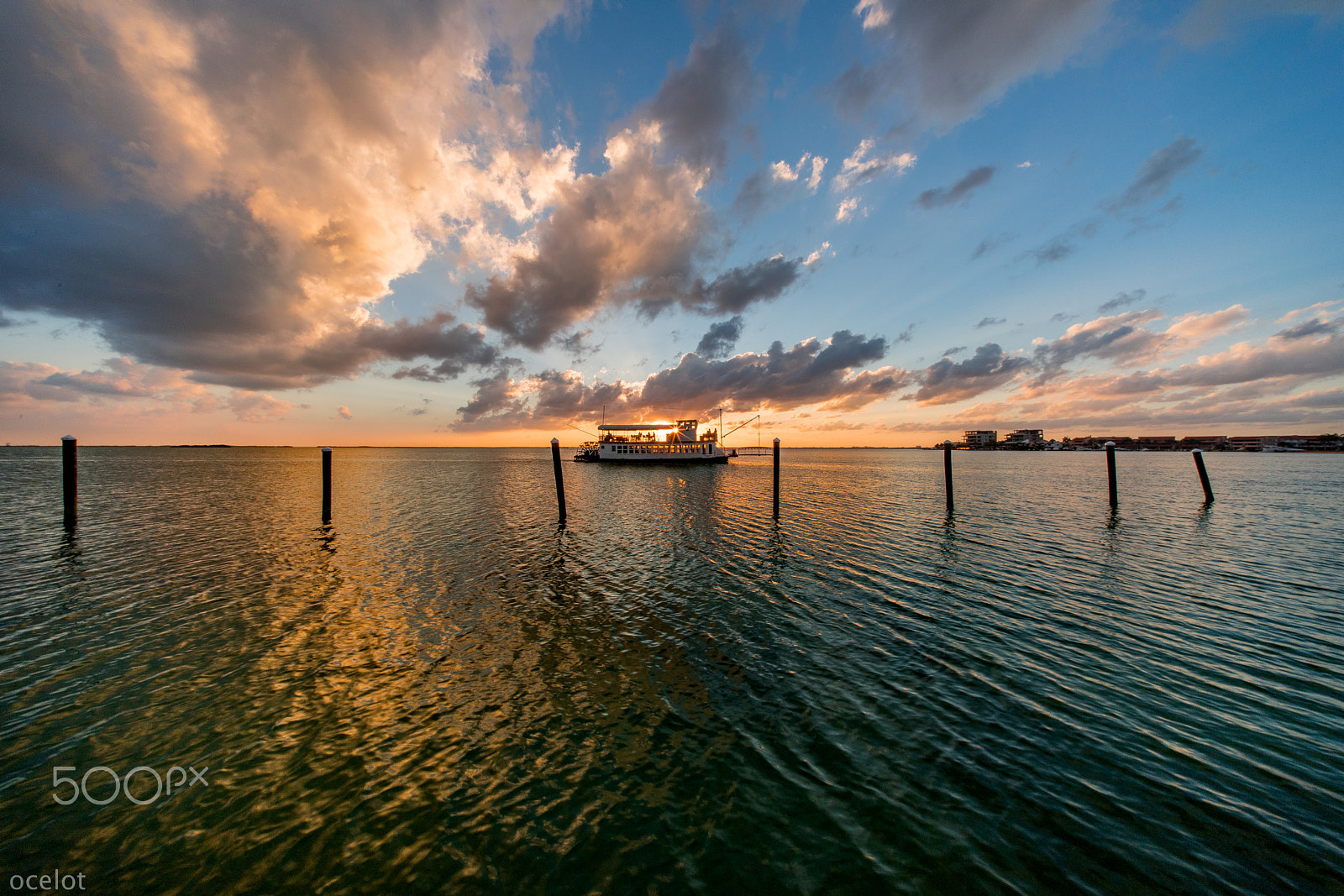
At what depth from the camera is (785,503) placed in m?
34.6

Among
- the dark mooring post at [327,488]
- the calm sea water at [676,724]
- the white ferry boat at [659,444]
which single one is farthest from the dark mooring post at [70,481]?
the white ferry boat at [659,444]

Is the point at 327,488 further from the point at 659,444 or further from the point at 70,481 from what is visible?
the point at 659,444

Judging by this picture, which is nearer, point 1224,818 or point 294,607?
point 1224,818

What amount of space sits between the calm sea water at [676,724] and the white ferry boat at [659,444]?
75.5m

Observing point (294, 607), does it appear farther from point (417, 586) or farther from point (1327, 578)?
A: point (1327, 578)

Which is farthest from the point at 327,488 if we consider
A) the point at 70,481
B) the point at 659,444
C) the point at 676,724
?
the point at 659,444

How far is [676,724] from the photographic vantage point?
7.19m

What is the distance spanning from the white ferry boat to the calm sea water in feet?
248

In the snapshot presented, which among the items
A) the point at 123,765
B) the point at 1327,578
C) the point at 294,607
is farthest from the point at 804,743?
the point at 1327,578

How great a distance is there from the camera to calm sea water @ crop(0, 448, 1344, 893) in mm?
4762

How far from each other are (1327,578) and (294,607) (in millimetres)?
31589

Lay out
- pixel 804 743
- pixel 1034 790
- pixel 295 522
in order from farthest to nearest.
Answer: pixel 295 522, pixel 804 743, pixel 1034 790

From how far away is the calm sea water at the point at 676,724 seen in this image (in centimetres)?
476

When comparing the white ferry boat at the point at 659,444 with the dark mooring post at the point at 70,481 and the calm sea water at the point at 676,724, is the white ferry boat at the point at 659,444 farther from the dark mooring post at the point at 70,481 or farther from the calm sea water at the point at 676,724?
the calm sea water at the point at 676,724
